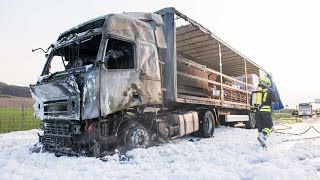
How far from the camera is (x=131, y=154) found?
20.3 ft

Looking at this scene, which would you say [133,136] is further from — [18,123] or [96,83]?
[18,123]

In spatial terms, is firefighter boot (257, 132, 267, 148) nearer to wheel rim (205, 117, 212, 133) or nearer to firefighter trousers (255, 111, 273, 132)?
firefighter trousers (255, 111, 273, 132)

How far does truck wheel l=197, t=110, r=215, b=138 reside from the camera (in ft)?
33.4

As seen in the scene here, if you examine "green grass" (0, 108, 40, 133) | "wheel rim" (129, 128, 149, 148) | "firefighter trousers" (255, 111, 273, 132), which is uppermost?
"firefighter trousers" (255, 111, 273, 132)

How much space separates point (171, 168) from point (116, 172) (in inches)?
33.7

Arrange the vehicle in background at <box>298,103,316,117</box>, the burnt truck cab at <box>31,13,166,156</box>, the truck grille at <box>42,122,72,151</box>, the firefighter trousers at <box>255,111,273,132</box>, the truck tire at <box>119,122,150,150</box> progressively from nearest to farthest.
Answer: the burnt truck cab at <box>31,13,166,156</box> < the truck grille at <box>42,122,72,151</box> < the truck tire at <box>119,122,150,150</box> < the firefighter trousers at <box>255,111,273,132</box> < the vehicle in background at <box>298,103,316,117</box>

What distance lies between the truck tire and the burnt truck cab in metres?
0.12

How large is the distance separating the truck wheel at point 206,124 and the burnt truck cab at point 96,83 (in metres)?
2.90

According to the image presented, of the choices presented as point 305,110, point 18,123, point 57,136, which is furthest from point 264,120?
point 305,110

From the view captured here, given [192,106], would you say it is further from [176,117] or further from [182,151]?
[182,151]

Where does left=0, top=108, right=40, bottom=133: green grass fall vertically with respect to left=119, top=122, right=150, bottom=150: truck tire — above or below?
below

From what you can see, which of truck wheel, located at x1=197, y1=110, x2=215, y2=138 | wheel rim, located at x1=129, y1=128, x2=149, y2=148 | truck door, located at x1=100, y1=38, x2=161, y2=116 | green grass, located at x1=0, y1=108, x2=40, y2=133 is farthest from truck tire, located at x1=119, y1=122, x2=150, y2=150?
green grass, located at x1=0, y1=108, x2=40, y2=133

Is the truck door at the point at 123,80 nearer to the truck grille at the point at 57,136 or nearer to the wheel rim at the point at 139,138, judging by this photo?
the wheel rim at the point at 139,138

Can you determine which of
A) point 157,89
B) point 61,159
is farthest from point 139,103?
point 61,159
